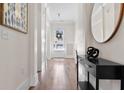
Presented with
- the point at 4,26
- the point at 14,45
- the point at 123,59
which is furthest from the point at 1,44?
the point at 123,59

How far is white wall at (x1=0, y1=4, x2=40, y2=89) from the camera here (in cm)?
219

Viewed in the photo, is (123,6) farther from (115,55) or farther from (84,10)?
(84,10)

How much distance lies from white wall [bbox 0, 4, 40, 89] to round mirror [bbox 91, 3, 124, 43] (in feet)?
4.78

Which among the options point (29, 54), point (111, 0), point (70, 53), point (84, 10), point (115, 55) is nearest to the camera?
point (115, 55)

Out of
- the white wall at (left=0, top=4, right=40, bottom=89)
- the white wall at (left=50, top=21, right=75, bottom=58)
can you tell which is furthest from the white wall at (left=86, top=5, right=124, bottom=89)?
the white wall at (left=50, top=21, right=75, bottom=58)

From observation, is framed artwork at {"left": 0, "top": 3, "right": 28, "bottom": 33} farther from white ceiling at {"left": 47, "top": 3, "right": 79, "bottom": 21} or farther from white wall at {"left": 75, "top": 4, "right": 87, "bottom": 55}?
white ceiling at {"left": 47, "top": 3, "right": 79, "bottom": 21}

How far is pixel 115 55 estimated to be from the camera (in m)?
2.38

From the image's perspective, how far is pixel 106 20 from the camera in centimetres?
279

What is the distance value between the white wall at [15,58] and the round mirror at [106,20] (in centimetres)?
146

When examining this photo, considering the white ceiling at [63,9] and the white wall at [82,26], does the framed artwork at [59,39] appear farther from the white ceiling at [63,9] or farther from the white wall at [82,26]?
Result: the white wall at [82,26]

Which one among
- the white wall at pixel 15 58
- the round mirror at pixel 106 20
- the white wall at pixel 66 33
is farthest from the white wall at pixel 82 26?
the white wall at pixel 66 33

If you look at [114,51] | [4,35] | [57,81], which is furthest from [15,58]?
[57,81]

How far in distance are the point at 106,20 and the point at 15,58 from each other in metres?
1.62

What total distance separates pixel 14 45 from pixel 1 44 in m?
0.58
